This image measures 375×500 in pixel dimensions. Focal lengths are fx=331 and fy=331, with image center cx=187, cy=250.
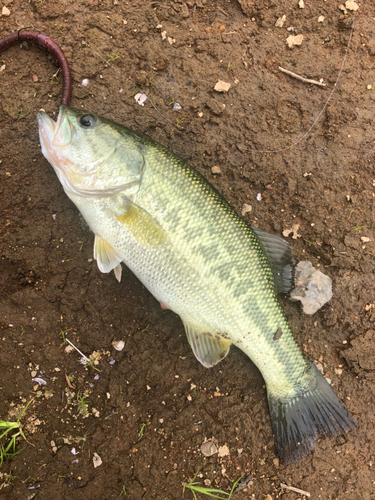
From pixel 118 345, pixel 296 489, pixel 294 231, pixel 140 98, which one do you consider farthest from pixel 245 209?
pixel 296 489

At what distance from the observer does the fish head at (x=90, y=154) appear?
247 centimetres

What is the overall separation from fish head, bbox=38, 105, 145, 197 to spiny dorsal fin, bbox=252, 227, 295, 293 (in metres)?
1.12

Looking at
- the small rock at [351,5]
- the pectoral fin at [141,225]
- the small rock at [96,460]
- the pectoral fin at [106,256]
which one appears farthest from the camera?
the small rock at [351,5]

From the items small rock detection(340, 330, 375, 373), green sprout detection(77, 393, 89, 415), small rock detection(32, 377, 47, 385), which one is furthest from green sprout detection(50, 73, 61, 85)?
small rock detection(340, 330, 375, 373)

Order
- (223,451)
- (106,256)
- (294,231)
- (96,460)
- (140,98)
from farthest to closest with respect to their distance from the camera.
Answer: (294,231)
(140,98)
(223,451)
(96,460)
(106,256)

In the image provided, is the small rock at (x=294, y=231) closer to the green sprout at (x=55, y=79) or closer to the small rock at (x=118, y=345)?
the small rock at (x=118, y=345)

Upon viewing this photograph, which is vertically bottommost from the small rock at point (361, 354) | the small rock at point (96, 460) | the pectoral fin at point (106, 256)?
the small rock at point (96, 460)

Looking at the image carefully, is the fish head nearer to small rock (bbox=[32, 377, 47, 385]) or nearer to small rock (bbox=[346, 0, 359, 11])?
small rock (bbox=[32, 377, 47, 385])

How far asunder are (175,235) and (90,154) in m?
0.88

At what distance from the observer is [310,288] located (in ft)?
9.90

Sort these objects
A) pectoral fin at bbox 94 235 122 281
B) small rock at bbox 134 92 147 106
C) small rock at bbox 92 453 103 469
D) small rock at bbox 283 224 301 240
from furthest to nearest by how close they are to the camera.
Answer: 1. small rock at bbox 283 224 301 240
2. small rock at bbox 134 92 147 106
3. small rock at bbox 92 453 103 469
4. pectoral fin at bbox 94 235 122 281

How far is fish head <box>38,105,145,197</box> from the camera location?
2471 mm

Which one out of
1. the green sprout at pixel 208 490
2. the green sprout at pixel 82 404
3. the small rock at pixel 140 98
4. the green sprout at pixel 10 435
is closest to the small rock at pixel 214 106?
the small rock at pixel 140 98

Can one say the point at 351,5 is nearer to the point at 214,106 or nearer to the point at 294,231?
the point at 214,106
